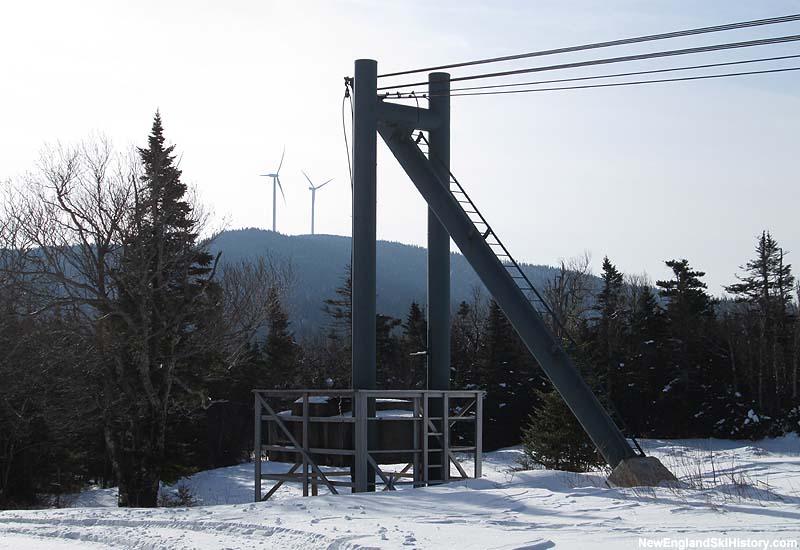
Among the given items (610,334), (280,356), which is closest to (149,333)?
(280,356)

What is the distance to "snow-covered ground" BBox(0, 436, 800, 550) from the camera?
808 centimetres

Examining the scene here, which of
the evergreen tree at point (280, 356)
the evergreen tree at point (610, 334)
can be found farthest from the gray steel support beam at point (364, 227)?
the evergreen tree at point (280, 356)

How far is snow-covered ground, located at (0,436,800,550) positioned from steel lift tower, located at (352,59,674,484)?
268 cm

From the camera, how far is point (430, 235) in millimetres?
19328

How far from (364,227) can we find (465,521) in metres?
9.01

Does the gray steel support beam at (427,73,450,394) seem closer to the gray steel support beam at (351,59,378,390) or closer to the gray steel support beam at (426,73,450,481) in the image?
the gray steel support beam at (426,73,450,481)

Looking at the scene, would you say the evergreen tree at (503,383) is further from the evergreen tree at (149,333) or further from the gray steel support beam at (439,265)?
the gray steel support beam at (439,265)

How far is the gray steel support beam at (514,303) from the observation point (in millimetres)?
15797

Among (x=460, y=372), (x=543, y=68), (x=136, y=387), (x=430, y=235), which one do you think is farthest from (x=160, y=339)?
(x=460, y=372)

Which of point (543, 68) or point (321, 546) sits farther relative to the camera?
point (543, 68)

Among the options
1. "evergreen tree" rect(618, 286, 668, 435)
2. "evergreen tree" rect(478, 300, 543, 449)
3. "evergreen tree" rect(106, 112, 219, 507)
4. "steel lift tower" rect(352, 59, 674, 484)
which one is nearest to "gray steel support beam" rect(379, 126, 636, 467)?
"steel lift tower" rect(352, 59, 674, 484)

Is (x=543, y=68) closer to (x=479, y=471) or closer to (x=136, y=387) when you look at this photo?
(x=479, y=471)

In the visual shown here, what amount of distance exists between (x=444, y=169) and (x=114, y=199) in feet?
55.5

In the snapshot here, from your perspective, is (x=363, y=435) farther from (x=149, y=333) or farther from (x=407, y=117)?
(x=149, y=333)
